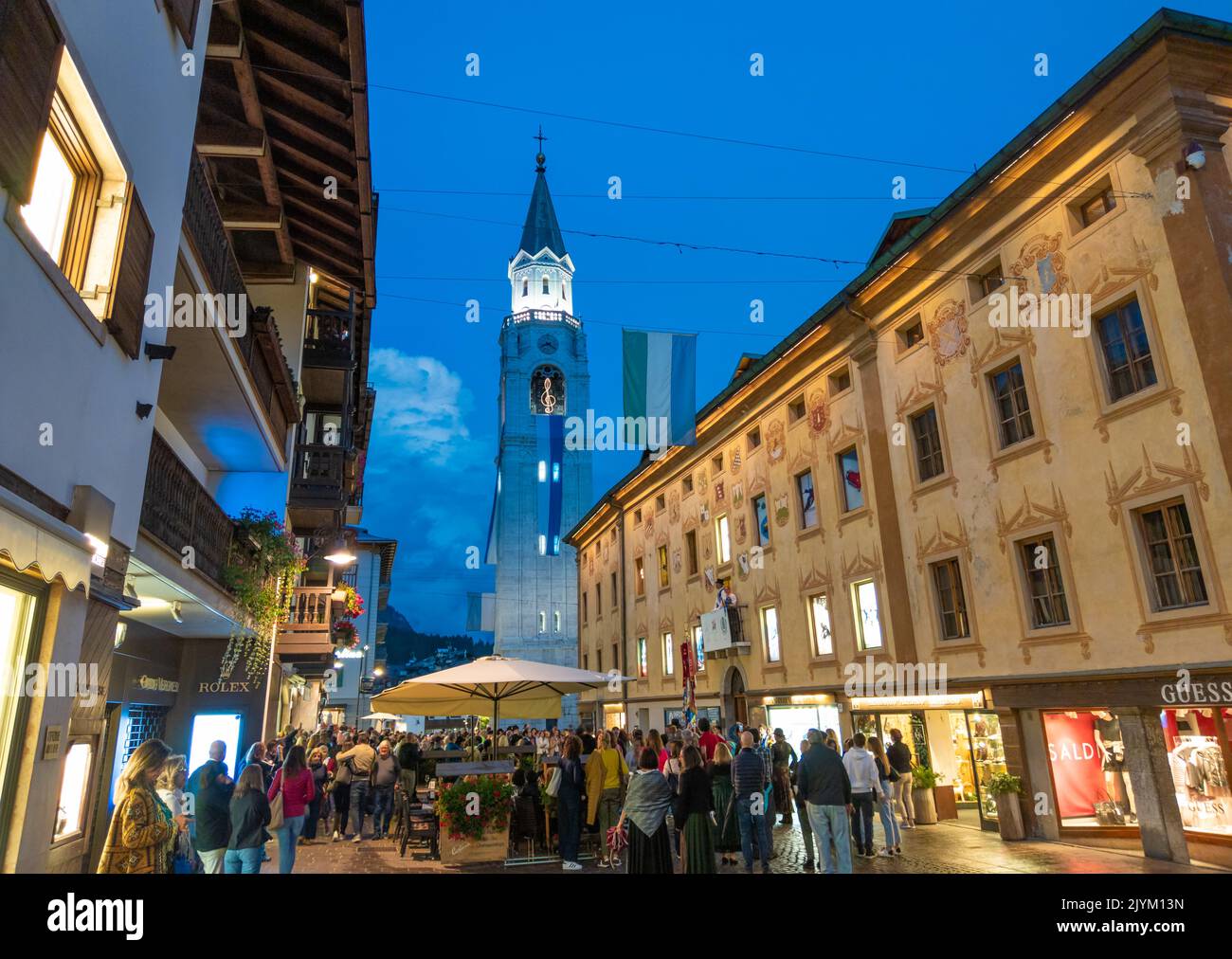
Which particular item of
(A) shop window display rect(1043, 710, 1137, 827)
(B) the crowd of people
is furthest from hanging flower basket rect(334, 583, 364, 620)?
(A) shop window display rect(1043, 710, 1137, 827)

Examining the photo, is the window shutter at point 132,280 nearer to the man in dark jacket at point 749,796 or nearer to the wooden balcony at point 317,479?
the man in dark jacket at point 749,796

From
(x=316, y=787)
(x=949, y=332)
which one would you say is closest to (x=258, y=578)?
(x=316, y=787)

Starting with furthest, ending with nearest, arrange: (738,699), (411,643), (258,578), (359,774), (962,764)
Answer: (411,643) < (738,699) < (962,764) < (359,774) < (258,578)

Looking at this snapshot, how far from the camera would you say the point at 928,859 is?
12602 mm

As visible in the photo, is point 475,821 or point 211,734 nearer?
point 475,821

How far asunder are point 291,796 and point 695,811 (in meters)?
5.33

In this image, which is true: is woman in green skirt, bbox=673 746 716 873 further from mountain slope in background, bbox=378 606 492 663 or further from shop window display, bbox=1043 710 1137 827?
mountain slope in background, bbox=378 606 492 663

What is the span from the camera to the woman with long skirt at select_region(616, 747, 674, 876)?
29.0 feet

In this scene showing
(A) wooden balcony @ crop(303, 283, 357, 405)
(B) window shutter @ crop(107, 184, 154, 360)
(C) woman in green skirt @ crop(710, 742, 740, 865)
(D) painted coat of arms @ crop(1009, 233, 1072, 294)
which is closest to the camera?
(B) window shutter @ crop(107, 184, 154, 360)

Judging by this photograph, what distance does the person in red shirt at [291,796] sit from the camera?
10141mm

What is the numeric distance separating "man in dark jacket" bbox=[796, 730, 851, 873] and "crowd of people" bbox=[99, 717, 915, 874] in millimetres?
17

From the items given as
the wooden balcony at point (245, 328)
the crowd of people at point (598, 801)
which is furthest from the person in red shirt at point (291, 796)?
the wooden balcony at point (245, 328)

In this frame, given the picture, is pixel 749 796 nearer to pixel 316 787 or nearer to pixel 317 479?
pixel 316 787
